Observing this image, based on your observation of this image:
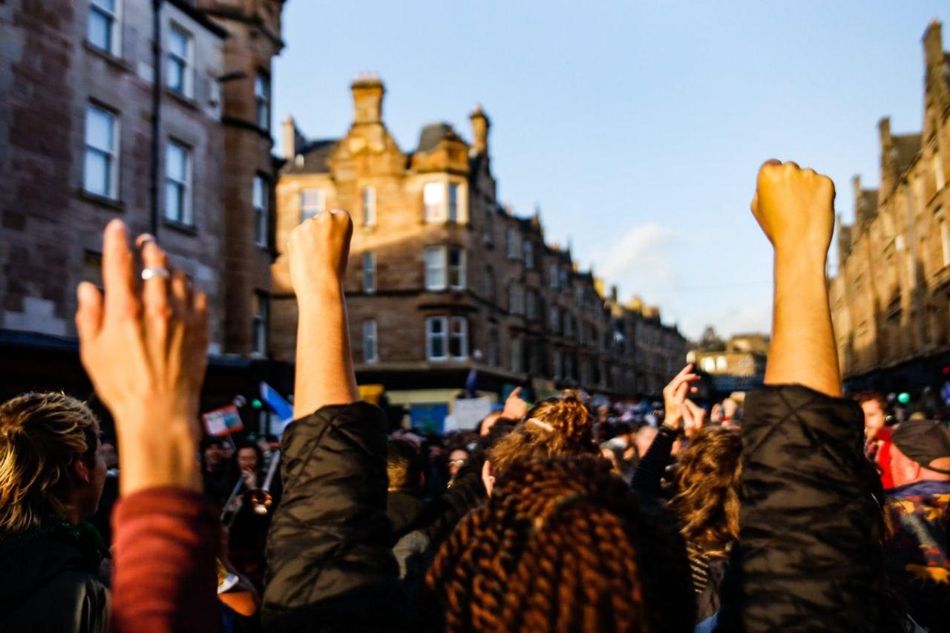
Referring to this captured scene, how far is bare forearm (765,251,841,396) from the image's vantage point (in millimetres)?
1682

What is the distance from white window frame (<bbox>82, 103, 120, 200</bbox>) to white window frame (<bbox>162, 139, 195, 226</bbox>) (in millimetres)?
1572

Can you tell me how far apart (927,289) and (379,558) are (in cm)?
4151

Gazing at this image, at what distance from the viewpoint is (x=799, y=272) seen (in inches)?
68.9

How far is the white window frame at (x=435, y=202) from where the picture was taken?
3856 cm

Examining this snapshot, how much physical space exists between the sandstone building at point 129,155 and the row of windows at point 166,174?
0.03 meters

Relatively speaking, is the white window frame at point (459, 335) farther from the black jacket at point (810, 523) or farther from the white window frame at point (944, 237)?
the black jacket at point (810, 523)

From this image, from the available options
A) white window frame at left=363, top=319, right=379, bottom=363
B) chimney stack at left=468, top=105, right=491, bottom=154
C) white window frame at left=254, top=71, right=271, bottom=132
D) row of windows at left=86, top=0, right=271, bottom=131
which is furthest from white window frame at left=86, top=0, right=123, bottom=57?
chimney stack at left=468, top=105, right=491, bottom=154

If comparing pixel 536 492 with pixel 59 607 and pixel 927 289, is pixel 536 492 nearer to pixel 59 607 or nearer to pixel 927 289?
pixel 59 607

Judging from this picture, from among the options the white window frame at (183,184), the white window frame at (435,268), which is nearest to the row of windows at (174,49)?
the white window frame at (183,184)

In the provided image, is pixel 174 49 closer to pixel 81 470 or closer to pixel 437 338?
pixel 81 470

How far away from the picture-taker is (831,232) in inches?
68.1

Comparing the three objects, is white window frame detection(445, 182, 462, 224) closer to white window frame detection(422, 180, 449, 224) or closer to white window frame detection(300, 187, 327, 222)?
white window frame detection(422, 180, 449, 224)

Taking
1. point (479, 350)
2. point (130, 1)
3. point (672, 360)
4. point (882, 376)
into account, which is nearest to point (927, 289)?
point (882, 376)

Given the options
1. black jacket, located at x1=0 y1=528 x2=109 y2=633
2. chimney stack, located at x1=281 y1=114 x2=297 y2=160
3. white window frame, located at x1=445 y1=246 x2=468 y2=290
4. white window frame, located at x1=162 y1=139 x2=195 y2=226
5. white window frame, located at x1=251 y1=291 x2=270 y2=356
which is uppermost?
chimney stack, located at x1=281 y1=114 x2=297 y2=160
